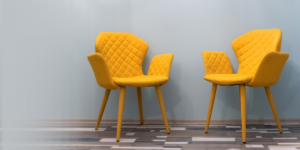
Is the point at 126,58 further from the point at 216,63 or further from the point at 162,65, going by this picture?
the point at 216,63

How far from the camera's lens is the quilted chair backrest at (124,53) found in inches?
76.0

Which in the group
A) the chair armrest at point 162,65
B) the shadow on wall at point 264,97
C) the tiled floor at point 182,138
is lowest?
the tiled floor at point 182,138

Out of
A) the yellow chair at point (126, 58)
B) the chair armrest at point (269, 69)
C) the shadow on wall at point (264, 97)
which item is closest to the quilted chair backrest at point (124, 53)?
the yellow chair at point (126, 58)

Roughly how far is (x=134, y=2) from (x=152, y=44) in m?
0.44

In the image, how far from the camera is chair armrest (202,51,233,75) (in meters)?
1.78

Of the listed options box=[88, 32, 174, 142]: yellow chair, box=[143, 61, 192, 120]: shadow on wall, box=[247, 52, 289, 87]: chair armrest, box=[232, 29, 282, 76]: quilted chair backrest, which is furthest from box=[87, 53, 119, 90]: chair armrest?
box=[232, 29, 282, 76]: quilted chair backrest

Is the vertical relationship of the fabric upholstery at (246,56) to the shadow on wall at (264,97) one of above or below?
above

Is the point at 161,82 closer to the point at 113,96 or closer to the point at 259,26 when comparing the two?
the point at 113,96

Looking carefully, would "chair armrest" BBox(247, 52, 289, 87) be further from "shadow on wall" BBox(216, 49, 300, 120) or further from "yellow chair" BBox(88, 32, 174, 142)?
"yellow chair" BBox(88, 32, 174, 142)

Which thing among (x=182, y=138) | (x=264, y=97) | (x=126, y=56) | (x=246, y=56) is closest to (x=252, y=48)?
(x=246, y=56)

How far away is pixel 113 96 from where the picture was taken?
2166mm

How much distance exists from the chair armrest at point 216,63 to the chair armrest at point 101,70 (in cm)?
74

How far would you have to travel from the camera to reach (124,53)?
1986 mm

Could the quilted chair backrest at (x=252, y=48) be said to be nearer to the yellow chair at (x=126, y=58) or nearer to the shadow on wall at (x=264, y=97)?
the shadow on wall at (x=264, y=97)
